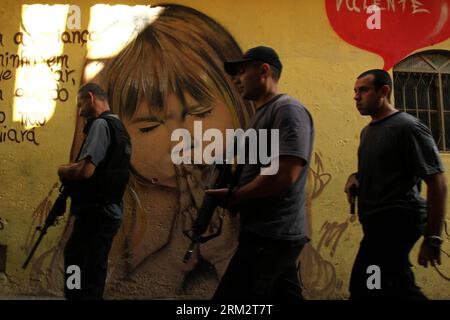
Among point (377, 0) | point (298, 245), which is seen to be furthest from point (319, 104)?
point (298, 245)

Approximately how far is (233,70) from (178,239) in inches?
100

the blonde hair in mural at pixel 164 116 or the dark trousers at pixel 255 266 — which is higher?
the blonde hair in mural at pixel 164 116

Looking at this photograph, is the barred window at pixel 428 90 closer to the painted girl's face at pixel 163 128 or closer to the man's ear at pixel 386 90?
the painted girl's face at pixel 163 128

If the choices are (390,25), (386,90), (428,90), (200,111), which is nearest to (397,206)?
(386,90)

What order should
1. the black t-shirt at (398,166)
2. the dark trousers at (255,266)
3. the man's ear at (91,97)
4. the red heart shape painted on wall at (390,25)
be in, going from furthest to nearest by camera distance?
the red heart shape painted on wall at (390,25), the man's ear at (91,97), the black t-shirt at (398,166), the dark trousers at (255,266)

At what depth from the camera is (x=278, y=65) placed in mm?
3393

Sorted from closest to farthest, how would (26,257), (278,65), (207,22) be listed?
(278,65) < (26,257) < (207,22)

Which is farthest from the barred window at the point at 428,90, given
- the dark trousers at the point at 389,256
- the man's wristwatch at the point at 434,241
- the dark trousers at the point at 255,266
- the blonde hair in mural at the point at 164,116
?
the dark trousers at the point at 255,266

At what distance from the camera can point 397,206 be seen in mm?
3473

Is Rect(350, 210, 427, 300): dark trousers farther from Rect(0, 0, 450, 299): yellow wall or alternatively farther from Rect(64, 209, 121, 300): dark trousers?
Rect(0, 0, 450, 299): yellow wall

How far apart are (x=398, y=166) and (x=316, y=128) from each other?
7.56 feet

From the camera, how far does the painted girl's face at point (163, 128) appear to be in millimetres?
5621

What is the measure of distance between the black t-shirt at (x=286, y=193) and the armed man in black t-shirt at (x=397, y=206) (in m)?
0.65
